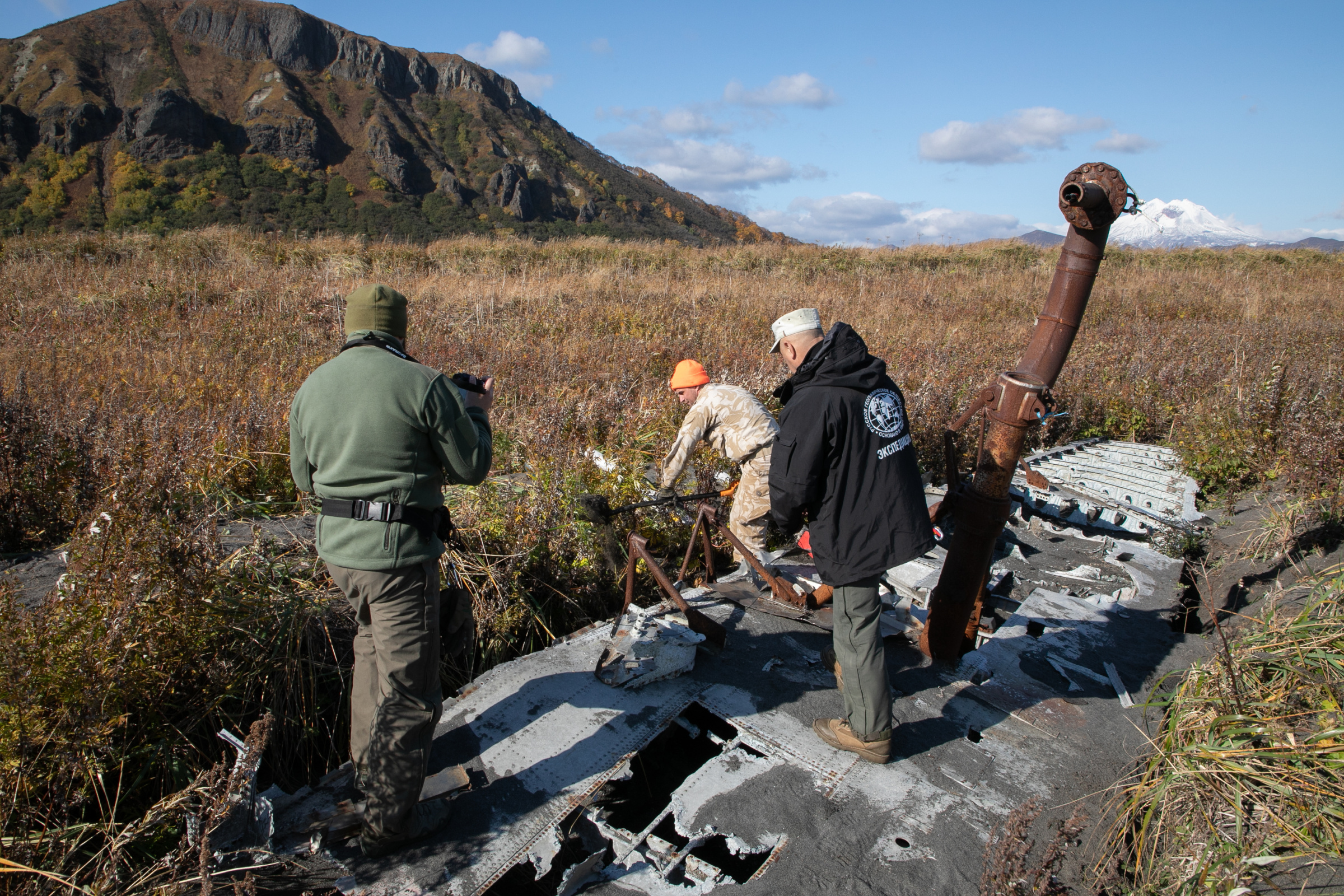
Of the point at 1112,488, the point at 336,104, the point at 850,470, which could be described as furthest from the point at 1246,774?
the point at 336,104

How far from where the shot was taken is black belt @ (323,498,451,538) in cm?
221

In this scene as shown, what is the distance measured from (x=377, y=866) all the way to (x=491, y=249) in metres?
18.9

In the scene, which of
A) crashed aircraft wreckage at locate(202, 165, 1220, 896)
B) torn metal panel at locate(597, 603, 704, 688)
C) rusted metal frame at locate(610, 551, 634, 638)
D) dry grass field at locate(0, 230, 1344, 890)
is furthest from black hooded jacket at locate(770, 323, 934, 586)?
dry grass field at locate(0, 230, 1344, 890)

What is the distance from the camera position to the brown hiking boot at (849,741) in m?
2.81

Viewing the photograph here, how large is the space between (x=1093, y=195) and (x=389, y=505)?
318 cm

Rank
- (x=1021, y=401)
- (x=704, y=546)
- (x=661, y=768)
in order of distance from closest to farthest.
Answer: (x=1021, y=401)
(x=661, y=768)
(x=704, y=546)

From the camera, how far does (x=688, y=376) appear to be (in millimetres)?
4793

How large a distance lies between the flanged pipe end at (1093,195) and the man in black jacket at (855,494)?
1.14 meters

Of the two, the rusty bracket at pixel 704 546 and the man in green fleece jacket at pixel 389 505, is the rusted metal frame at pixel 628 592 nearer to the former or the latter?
the rusty bracket at pixel 704 546

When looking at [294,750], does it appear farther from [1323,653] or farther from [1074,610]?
[1074,610]

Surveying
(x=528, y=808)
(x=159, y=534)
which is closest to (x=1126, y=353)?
(x=528, y=808)

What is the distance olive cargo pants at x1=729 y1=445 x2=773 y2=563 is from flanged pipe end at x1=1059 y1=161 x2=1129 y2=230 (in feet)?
7.65

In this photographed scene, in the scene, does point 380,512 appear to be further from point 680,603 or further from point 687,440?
point 687,440

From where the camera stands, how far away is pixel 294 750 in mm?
3039
